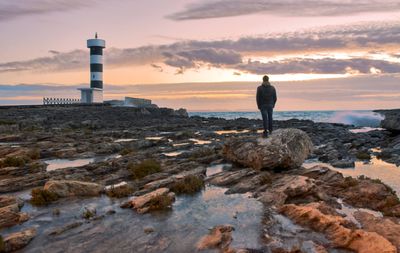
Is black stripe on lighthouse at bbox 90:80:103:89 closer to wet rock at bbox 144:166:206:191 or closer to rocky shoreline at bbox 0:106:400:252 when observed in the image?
rocky shoreline at bbox 0:106:400:252

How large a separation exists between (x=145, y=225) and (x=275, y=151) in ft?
36.5

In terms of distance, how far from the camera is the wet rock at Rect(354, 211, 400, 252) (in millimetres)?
13148

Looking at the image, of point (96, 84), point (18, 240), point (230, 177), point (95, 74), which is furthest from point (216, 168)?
point (96, 84)

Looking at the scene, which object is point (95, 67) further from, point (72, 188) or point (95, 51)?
point (72, 188)

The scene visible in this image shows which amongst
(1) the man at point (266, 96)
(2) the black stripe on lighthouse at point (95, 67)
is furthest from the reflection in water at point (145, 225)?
(2) the black stripe on lighthouse at point (95, 67)

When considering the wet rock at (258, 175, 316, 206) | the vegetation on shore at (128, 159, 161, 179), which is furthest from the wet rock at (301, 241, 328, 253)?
the vegetation on shore at (128, 159, 161, 179)

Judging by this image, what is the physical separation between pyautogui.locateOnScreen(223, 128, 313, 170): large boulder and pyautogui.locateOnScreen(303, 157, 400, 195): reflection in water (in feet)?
10.2

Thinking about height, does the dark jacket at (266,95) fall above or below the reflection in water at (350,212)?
above

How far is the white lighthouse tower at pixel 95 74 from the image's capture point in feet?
343

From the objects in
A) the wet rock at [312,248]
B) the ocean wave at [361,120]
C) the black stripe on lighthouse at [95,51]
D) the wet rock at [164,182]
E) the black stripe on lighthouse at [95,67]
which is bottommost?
the ocean wave at [361,120]

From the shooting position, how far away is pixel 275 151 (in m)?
24.0

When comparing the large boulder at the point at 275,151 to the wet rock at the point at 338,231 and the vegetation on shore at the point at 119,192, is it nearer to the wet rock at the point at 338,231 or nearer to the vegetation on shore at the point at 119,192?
the wet rock at the point at 338,231

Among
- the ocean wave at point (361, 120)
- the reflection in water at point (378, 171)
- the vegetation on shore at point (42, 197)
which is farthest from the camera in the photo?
the ocean wave at point (361, 120)

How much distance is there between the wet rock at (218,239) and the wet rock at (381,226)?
485 centimetres
